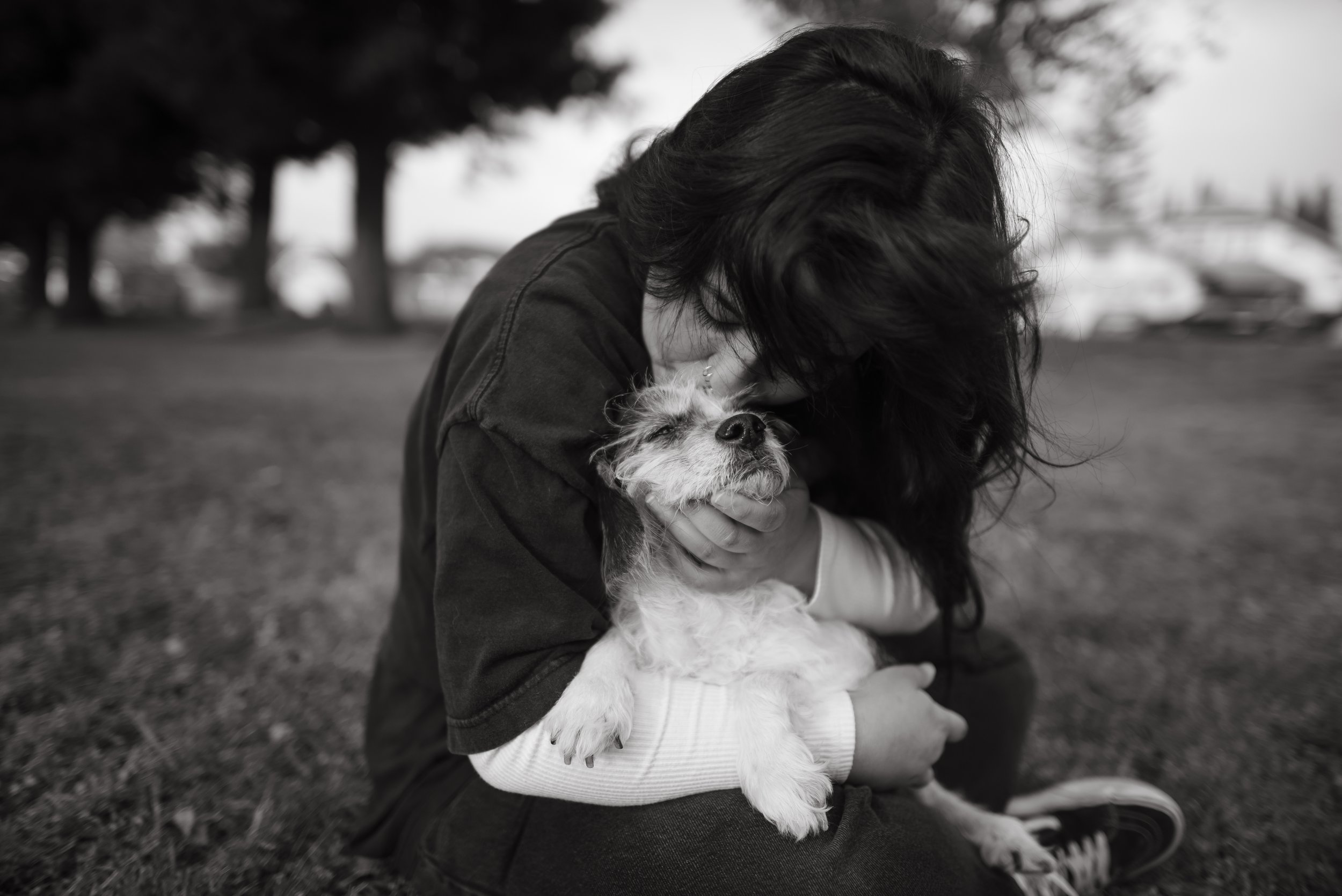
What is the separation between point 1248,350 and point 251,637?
22.3 metres

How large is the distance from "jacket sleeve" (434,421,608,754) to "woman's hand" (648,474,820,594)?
36 centimetres

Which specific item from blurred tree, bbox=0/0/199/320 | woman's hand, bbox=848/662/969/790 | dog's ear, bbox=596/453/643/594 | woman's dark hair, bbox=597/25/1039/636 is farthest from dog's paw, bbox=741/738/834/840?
blurred tree, bbox=0/0/199/320

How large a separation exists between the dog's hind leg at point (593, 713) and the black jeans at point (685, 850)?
0.73ft

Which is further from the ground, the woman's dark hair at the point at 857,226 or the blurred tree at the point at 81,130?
the blurred tree at the point at 81,130

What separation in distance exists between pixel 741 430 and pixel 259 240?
94.0 feet

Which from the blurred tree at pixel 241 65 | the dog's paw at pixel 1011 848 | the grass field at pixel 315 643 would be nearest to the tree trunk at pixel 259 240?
the blurred tree at pixel 241 65

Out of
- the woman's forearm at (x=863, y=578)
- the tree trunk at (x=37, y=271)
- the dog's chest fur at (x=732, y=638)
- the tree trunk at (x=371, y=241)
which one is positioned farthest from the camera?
the tree trunk at (x=37, y=271)

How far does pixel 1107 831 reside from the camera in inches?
95.1

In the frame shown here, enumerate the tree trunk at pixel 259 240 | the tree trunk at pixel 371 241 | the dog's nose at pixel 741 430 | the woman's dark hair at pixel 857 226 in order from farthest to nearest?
the tree trunk at pixel 259 240 < the tree trunk at pixel 371 241 < the dog's nose at pixel 741 430 < the woman's dark hair at pixel 857 226

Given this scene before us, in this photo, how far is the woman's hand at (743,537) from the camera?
1976 millimetres

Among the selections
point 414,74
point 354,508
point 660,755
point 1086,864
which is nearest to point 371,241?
point 414,74

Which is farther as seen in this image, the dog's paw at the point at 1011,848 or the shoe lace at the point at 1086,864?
the shoe lace at the point at 1086,864

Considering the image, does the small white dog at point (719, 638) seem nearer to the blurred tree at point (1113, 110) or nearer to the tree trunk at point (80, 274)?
the blurred tree at point (1113, 110)

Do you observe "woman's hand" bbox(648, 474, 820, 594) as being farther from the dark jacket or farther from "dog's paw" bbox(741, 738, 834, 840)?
"dog's paw" bbox(741, 738, 834, 840)
